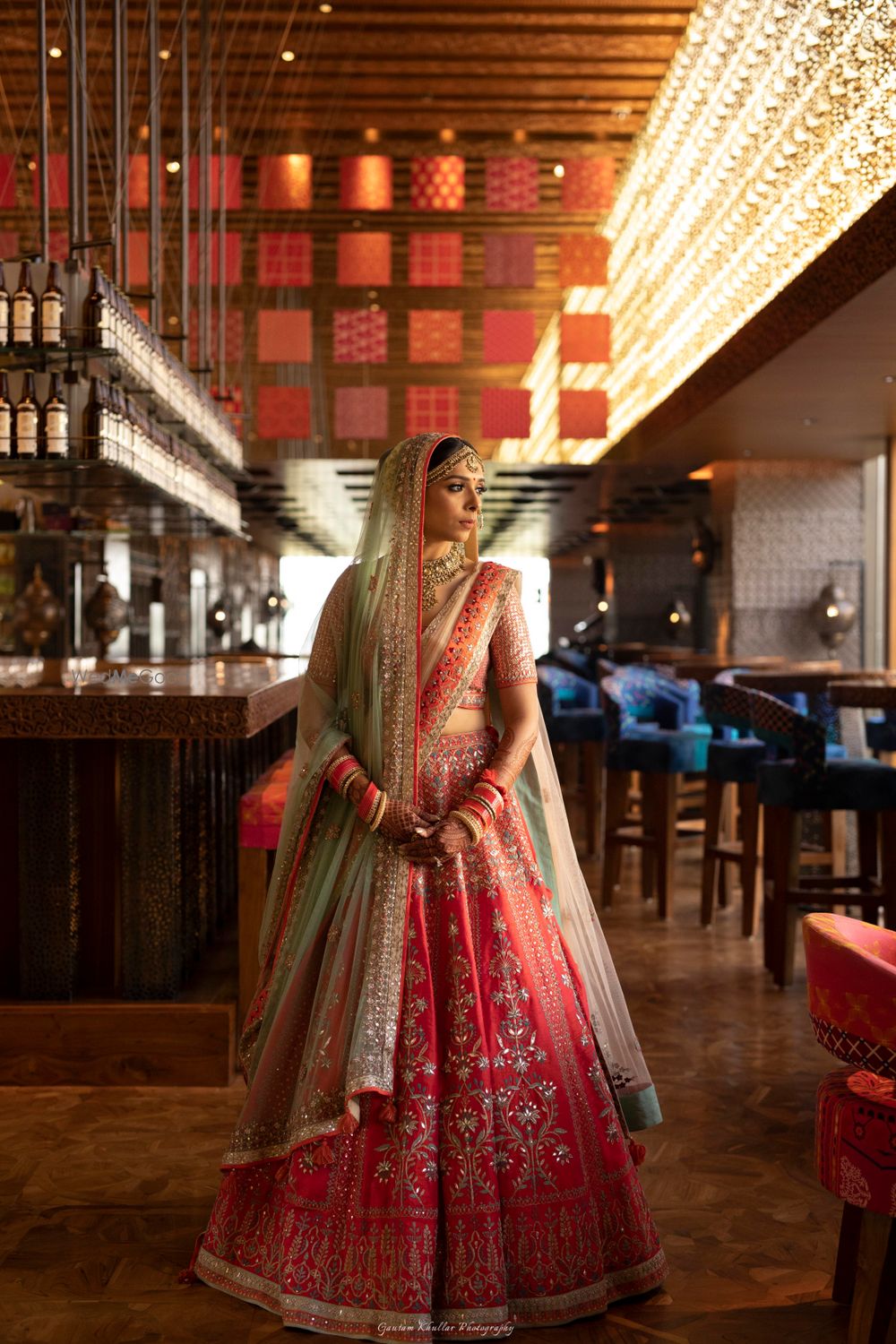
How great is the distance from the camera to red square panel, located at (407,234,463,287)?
34.3ft

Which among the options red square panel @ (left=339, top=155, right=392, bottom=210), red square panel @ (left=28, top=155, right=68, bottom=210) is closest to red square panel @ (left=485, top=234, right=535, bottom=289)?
red square panel @ (left=339, top=155, right=392, bottom=210)

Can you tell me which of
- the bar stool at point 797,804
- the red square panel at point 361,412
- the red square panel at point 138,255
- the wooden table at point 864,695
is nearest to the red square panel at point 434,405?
the red square panel at point 361,412

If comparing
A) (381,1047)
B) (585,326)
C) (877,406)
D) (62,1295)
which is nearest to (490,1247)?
(381,1047)

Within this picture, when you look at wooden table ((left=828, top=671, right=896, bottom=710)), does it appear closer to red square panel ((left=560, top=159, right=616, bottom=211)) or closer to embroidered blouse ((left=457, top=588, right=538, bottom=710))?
embroidered blouse ((left=457, top=588, right=538, bottom=710))

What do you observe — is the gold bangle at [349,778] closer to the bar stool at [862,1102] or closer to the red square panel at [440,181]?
the bar stool at [862,1102]

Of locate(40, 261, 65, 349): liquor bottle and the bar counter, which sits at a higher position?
locate(40, 261, 65, 349): liquor bottle

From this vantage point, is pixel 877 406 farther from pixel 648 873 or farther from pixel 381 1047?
pixel 381 1047

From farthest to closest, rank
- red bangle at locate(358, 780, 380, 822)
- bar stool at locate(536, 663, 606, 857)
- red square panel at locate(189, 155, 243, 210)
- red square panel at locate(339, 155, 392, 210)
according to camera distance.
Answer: red square panel at locate(339, 155, 392, 210) → red square panel at locate(189, 155, 243, 210) → bar stool at locate(536, 663, 606, 857) → red bangle at locate(358, 780, 380, 822)

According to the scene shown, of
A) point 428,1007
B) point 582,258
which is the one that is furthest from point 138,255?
point 428,1007

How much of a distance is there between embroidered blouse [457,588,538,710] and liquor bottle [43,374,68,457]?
2.42 metres

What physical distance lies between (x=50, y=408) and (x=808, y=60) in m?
4.23

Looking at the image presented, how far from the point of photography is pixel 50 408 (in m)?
4.66

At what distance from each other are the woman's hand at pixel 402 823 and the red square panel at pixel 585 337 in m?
8.78

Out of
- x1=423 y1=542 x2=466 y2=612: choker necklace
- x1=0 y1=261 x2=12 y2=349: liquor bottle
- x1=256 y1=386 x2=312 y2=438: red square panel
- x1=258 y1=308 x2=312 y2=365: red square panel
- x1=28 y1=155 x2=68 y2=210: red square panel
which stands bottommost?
x1=423 y1=542 x2=466 y2=612: choker necklace
